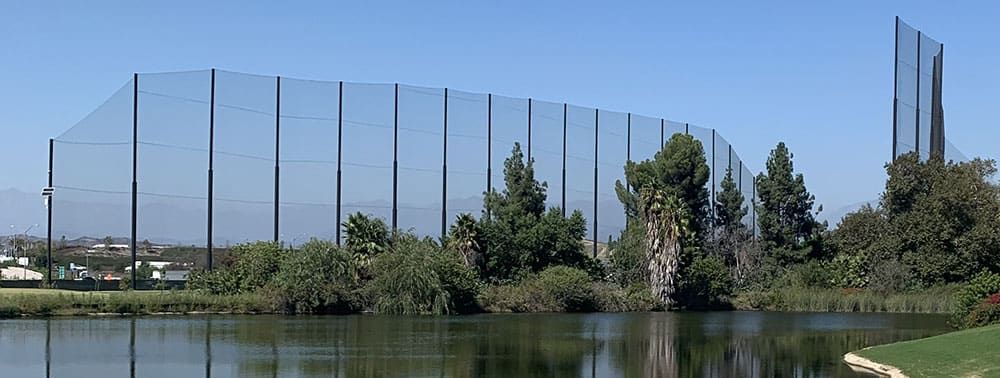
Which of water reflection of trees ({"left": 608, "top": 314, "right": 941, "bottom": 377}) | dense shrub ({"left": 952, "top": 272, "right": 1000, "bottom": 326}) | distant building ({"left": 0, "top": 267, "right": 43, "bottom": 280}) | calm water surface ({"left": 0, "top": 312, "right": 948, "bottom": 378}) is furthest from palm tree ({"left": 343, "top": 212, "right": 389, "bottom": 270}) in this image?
dense shrub ({"left": 952, "top": 272, "right": 1000, "bottom": 326})

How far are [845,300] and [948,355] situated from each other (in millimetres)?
50669

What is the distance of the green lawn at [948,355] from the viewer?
100 feet

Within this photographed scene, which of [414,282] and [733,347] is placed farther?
[414,282]

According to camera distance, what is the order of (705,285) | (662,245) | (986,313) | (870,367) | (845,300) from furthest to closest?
(705,285) → (845,300) → (662,245) → (986,313) → (870,367)

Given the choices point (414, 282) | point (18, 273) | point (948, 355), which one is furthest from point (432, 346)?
point (18, 273)

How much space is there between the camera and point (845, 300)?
271 feet

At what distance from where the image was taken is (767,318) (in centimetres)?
7038

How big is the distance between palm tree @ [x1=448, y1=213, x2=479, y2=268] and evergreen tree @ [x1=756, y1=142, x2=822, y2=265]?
27472 mm

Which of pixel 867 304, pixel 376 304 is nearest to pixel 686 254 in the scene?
pixel 867 304

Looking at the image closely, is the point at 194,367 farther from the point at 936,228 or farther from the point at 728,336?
the point at 936,228

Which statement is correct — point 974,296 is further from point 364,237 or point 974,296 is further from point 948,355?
point 364,237

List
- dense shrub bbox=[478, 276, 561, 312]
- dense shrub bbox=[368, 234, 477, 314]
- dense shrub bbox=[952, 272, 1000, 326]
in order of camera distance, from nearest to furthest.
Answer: dense shrub bbox=[952, 272, 1000, 326], dense shrub bbox=[368, 234, 477, 314], dense shrub bbox=[478, 276, 561, 312]

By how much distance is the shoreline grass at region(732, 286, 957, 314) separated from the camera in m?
78.6

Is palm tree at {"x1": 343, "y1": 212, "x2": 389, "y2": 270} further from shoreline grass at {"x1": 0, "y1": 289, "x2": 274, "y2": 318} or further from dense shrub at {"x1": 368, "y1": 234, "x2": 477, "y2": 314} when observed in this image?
shoreline grass at {"x1": 0, "y1": 289, "x2": 274, "y2": 318}
